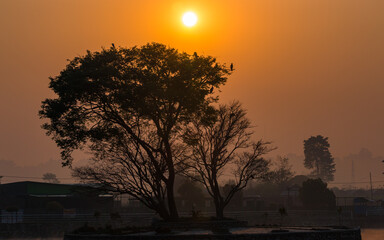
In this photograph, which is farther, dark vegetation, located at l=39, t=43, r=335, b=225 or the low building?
the low building

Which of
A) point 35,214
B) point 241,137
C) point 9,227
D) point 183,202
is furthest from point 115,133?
point 183,202

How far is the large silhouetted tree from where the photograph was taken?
5031 centimetres

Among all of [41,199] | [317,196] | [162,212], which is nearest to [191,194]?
[317,196]

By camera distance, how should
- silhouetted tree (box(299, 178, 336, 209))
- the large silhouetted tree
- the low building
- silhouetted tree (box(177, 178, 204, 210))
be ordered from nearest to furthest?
the large silhouetted tree
the low building
silhouetted tree (box(177, 178, 204, 210))
silhouetted tree (box(299, 178, 336, 209))

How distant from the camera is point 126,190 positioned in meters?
55.4

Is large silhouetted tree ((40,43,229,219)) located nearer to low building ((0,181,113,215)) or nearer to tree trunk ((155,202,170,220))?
tree trunk ((155,202,170,220))

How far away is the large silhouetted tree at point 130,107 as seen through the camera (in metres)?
50.3

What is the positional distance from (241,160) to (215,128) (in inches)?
269

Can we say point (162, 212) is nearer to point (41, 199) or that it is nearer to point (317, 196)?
point (41, 199)

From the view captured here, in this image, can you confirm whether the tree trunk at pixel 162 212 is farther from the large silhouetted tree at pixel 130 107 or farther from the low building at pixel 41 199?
the low building at pixel 41 199

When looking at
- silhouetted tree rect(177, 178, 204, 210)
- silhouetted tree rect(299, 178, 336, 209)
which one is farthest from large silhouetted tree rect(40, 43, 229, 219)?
silhouetted tree rect(299, 178, 336, 209)

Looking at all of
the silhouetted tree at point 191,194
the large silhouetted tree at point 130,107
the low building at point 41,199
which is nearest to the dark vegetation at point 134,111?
the large silhouetted tree at point 130,107

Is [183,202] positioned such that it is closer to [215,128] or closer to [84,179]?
[215,128]

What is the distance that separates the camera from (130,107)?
51.4 m
